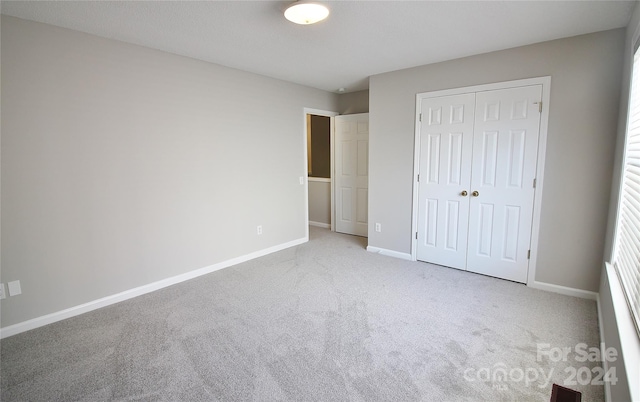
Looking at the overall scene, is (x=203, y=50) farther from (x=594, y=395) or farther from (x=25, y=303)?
(x=594, y=395)

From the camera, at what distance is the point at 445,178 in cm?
371

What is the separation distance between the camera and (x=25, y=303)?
251cm

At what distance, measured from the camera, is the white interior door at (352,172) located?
5.13 m

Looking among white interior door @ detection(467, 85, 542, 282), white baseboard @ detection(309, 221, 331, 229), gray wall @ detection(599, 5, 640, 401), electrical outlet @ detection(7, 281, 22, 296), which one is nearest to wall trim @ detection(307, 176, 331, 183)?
white baseboard @ detection(309, 221, 331, 229)

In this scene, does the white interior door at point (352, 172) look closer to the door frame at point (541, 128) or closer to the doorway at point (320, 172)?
the doorway at point (320, 172)

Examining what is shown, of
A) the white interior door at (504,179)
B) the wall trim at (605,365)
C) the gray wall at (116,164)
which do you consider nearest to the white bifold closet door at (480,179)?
the white interior door at (504,179)

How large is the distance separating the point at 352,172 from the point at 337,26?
Answer: 2.90 m

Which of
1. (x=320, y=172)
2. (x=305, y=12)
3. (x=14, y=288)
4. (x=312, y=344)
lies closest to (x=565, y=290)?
(x=312, y=344)

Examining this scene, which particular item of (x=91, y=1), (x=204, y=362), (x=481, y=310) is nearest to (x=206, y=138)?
(x=91, y=1)

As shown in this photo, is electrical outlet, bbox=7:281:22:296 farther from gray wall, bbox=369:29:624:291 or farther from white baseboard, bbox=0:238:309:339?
gray wall, bbox=369:29:624:291

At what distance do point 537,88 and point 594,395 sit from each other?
8.42ft

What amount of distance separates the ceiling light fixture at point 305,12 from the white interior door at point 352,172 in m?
2.86

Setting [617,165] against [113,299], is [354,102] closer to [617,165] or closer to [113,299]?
[617,165]

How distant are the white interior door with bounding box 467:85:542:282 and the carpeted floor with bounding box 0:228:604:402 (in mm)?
309
